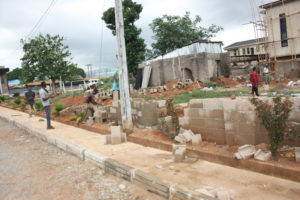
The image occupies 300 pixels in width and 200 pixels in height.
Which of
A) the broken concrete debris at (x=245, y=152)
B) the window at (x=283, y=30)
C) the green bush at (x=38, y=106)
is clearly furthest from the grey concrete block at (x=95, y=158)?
the window at (x=283, y=30)

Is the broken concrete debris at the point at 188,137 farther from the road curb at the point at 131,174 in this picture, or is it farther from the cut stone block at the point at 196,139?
the road curb at the point at 131,174

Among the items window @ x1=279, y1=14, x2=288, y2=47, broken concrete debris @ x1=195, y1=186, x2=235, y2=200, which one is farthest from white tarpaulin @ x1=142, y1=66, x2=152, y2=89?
broken concrete debris @ x1=195, y1=186, x2=235, y2=200

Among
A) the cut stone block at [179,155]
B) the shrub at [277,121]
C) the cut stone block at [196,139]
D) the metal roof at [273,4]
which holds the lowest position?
the cut stone block at [179,155]

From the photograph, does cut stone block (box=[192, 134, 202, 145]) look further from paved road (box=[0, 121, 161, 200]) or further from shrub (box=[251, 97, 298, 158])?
paved road (box=[0, 121, 161, 200])

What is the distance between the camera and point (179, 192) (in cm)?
328

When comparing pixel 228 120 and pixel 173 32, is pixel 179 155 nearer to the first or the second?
pixel 228 120

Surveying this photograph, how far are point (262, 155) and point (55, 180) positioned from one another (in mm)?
3786

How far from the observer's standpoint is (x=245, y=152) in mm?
4066

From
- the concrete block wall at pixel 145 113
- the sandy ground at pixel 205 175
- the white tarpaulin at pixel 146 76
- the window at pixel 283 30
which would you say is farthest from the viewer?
the white tarpaulin at pixel 146 76

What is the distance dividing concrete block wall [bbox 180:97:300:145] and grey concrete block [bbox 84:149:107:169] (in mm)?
2089

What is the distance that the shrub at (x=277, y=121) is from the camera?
3783mm

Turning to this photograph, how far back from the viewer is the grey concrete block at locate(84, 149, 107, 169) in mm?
5141

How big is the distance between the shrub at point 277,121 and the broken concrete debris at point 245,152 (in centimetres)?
32

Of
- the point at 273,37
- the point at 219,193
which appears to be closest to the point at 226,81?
the point at 273,37
